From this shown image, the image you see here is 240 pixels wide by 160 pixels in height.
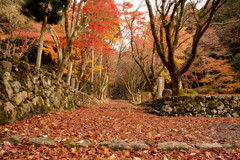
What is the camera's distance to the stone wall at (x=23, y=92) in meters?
2.96

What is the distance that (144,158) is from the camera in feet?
7.20

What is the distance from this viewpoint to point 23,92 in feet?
11.6

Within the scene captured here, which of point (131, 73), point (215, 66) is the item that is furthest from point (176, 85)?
point (131, 73)

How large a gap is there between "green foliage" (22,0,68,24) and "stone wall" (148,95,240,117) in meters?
6.60

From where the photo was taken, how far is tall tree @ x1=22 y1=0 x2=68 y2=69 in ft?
20.8

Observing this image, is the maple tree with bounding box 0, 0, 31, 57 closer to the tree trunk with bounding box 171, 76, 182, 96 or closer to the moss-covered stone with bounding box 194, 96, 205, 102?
the tree trunk with bounding box 171, 76, 182, 96

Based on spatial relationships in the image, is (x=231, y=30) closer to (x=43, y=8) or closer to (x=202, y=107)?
(x=202, y=107)

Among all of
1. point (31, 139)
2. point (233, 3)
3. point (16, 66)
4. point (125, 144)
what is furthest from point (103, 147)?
point (233, 3)

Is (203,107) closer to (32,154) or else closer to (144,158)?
(144,158)

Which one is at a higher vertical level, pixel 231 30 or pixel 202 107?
pixel 231 30

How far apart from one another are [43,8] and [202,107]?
26.9 ft

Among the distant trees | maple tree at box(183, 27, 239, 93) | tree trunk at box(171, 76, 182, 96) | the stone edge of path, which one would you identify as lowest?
the stone edge of path

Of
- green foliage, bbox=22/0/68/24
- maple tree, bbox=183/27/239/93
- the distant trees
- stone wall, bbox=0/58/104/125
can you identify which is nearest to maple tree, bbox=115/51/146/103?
maple tree, bbox=183/27/239/93

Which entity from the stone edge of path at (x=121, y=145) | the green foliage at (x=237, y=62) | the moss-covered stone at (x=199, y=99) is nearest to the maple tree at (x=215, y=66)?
the green foliage at (x=237, y=62)
